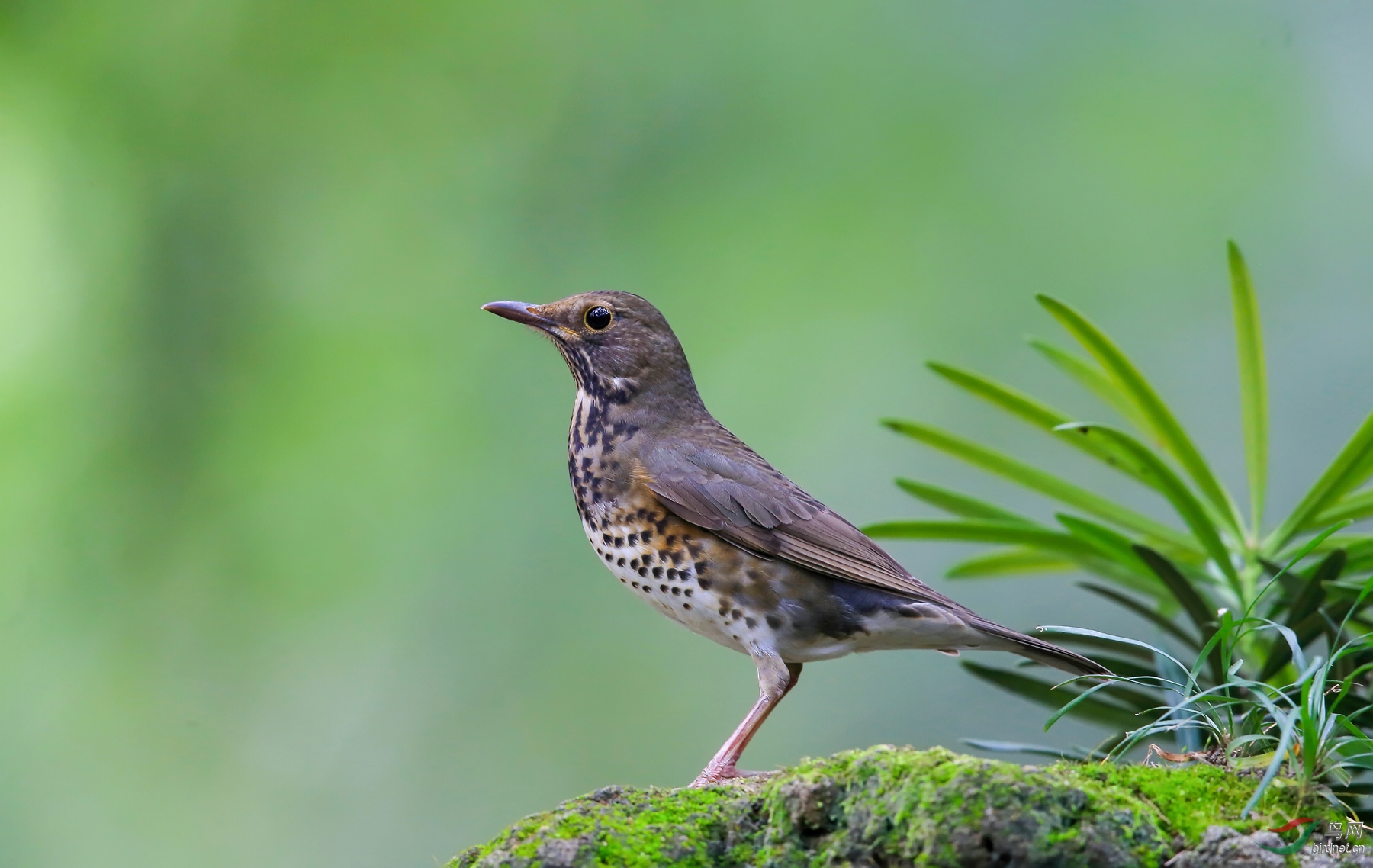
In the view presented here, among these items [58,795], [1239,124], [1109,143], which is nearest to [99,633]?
[58,795]

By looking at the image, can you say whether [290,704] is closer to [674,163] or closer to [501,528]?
[501,528]

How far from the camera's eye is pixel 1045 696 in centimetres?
284

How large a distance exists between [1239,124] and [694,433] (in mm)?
3432

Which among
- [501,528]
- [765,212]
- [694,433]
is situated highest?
[765,212]

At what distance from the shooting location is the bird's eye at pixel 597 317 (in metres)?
3.04

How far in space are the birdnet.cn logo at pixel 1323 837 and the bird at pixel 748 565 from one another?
0.72 meters

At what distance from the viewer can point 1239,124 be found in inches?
189

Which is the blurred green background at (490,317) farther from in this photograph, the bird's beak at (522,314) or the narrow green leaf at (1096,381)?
the bird's beak at (522,314)

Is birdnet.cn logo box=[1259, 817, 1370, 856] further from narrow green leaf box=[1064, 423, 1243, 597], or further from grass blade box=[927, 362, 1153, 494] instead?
grass blade box=[927, 362, 1153, 494]

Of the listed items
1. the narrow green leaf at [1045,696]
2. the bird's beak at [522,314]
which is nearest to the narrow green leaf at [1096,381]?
the narrow green leaf at [1045,696]

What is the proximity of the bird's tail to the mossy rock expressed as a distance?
2.23 feet

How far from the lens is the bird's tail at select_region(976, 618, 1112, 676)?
2.35 m

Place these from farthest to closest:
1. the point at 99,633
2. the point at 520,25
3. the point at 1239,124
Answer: the point at 520,25
the point at 99,633
the point at 1239,124

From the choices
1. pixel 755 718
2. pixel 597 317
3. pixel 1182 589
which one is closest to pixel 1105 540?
pixel 1182 589
